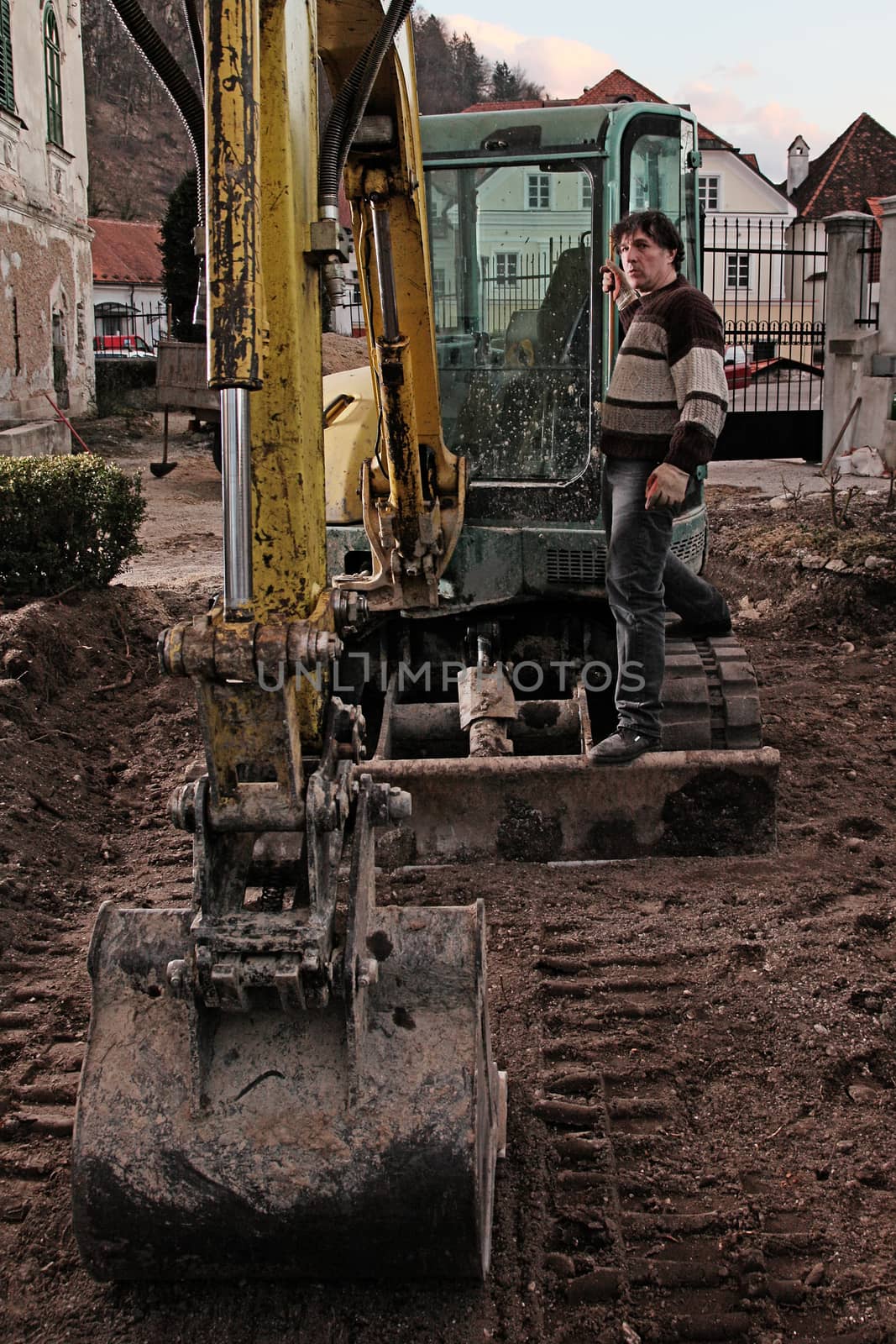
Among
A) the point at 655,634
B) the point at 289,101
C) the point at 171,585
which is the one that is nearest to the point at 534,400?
the point at 655,634

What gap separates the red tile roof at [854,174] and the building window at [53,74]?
2401cm

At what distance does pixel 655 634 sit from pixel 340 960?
247 centimetres

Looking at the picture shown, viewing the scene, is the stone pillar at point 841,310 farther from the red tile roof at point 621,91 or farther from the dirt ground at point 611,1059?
the red tile roof at point 621,91

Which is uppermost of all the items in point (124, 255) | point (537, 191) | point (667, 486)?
point (124, 255)

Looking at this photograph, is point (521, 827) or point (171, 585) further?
point (171, 585)

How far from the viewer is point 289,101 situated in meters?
2.64

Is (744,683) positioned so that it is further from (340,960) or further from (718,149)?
(718,149)

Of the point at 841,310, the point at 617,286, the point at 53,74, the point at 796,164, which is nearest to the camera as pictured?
the point at 617,286

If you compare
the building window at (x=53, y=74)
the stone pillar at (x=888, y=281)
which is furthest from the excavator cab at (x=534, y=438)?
the building window at (x=53, y=74)

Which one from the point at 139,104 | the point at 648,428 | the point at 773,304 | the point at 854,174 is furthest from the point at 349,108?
the point at 139,104

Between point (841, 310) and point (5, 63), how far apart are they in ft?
31.8

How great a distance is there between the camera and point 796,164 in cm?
3969

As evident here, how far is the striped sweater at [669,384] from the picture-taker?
4.23m

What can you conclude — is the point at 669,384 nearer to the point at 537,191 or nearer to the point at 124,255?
the point at 537,191
